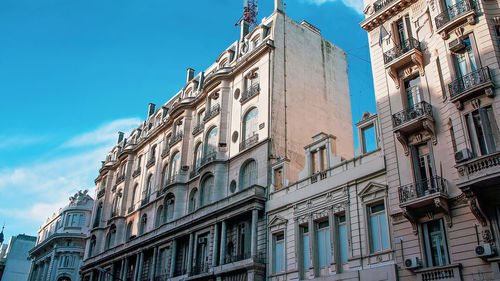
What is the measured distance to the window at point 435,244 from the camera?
20.1 meters

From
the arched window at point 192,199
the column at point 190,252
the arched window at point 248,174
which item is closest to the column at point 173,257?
the column at point 190,252

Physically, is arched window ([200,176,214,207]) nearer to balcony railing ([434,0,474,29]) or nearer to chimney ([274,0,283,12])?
chimney ([274,0,283,12])

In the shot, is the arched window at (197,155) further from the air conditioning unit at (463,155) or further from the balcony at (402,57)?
the air conditioning unit at (463,155)

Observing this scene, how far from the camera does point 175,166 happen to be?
46.7 m

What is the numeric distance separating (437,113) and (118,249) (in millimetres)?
36760

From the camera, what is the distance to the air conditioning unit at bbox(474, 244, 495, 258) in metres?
17.8

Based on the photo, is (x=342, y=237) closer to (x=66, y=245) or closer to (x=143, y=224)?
(x=143, y=224)

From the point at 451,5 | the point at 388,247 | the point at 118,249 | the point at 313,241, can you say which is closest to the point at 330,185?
the point at 313,241

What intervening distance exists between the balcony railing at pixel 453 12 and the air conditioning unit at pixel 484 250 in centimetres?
1061

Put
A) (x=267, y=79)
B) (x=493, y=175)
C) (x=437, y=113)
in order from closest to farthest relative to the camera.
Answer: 1. (x=493, y=175)
2. (x=437, y=113)
3. (x=267, y=79)

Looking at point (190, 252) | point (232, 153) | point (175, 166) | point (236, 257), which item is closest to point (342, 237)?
point (236, 257)

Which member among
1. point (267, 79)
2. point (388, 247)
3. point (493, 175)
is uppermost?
point (267, 79)

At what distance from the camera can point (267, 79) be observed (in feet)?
122

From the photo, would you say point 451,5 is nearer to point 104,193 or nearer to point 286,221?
point 286,221
